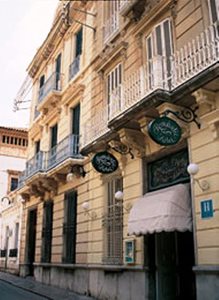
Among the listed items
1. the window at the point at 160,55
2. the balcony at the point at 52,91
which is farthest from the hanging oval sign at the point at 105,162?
the balcony at the point at 52,91

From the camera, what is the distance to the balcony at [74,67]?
16625 mm

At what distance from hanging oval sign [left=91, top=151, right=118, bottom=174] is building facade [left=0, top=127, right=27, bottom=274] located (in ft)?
41.8

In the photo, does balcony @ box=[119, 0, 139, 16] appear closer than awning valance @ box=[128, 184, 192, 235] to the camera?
No

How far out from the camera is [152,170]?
35.3ft

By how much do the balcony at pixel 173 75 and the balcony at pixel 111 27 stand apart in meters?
2.60

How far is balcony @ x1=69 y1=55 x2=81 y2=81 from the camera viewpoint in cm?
1662

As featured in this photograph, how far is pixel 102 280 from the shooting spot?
11.8 metres

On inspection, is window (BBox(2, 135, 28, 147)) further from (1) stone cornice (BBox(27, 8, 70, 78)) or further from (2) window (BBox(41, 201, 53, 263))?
(2) window (BBox(41, 201, 53, 263))

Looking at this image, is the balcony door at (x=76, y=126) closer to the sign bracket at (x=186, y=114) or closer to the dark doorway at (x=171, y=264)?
the dark doorway at (x=171, y=264)

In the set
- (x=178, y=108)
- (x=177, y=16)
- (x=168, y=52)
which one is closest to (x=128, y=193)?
(x=178, y=108)

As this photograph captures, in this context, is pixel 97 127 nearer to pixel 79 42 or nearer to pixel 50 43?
pixel 79 42

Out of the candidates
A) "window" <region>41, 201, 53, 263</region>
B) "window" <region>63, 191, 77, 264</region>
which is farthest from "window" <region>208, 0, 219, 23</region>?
"window" <region>41, 201, 53, 263</region>

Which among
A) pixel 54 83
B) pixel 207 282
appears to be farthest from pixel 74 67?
pixel 207 282

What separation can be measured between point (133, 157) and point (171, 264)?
3.11 meters
